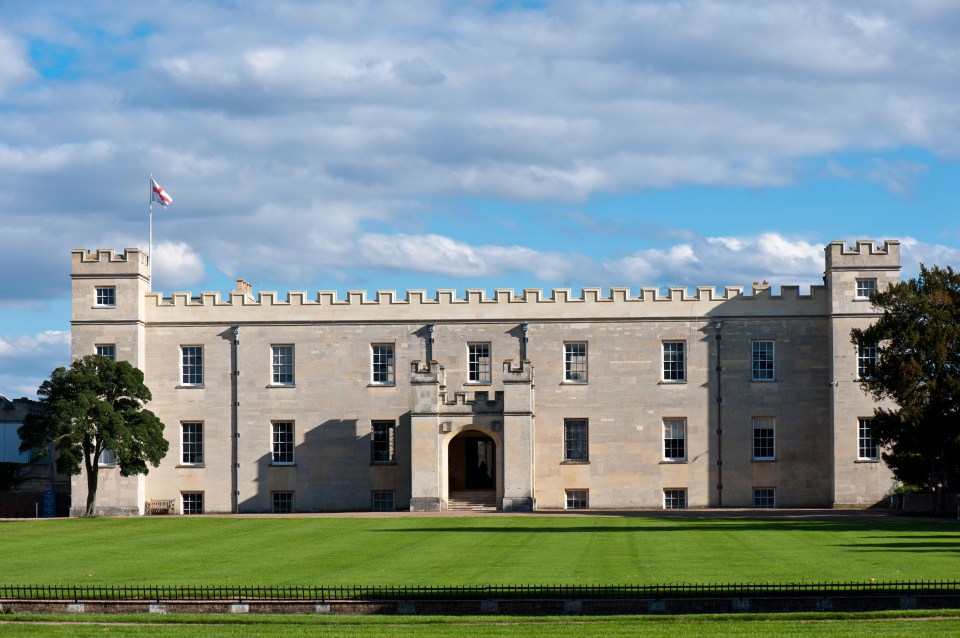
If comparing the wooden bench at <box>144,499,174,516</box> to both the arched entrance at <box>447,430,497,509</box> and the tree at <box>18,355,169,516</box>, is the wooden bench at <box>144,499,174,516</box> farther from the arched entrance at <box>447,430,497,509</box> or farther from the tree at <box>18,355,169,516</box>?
the arched entrance at <box>447,430,497,509</box>

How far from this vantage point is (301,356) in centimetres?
5591

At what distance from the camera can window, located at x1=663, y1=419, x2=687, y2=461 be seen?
54.8m

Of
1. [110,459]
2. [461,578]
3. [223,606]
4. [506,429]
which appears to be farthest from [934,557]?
[110,459]

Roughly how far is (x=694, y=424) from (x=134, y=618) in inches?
1437

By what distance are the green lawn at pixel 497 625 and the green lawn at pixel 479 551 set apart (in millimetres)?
3919

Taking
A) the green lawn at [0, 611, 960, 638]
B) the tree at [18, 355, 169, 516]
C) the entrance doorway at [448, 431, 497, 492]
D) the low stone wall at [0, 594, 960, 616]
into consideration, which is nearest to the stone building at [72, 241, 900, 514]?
the entrance doorway at [448, 431, 497, 492]

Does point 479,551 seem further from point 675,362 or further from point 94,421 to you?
point 675,362

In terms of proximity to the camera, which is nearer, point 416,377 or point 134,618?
point 134,618

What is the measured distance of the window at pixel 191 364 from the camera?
5619cm

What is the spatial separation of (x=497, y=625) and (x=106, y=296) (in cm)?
3929

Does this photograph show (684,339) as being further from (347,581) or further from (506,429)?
(347,581)

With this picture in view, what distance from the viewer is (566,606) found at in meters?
21.1

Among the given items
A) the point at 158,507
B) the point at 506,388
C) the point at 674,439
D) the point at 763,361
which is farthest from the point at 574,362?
the point at 158,507

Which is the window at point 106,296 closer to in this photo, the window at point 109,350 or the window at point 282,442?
the window at point 109,350
